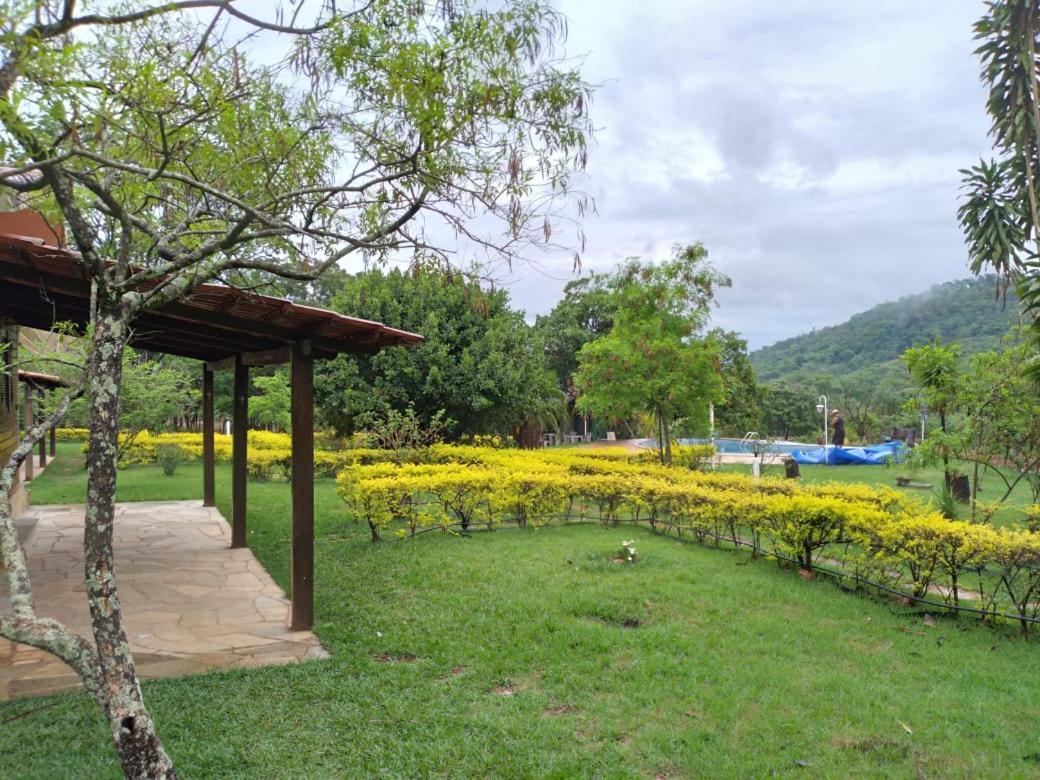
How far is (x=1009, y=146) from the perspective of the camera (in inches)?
558

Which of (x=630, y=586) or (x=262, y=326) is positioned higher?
(x=262, y=326)

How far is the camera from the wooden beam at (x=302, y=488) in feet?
18.3

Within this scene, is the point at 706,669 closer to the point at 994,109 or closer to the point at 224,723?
the point at 224,723

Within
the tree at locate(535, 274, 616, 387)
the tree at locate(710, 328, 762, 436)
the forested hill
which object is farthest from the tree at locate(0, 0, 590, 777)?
the forested hill

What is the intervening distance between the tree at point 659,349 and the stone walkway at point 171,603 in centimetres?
716

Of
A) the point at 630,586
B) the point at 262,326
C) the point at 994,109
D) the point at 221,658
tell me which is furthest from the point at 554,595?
the point at 994,109

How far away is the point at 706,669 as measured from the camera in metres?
4.58

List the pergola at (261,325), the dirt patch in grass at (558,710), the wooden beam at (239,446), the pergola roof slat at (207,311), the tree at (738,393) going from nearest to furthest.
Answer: the dirt patch in grass at (558,710) < the pergola roof slat at (207,311) < the pergola at (261,325) < the wooden beam at (239,446) < the tree at (738,393)

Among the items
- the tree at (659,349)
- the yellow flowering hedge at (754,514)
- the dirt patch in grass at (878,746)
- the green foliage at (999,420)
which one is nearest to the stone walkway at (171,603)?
the yellow flowering hedge at (754,514)

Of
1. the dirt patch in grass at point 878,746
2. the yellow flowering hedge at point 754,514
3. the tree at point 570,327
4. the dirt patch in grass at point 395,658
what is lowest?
the dirt patch in grass at point 878,746

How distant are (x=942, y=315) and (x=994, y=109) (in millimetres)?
35025

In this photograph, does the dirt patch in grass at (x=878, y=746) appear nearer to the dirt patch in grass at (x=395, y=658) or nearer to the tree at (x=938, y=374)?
the dirt patch in grass at (x=395, y=658)

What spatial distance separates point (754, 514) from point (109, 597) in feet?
20.6

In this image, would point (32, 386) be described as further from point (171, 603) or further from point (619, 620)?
point (619, 620)
